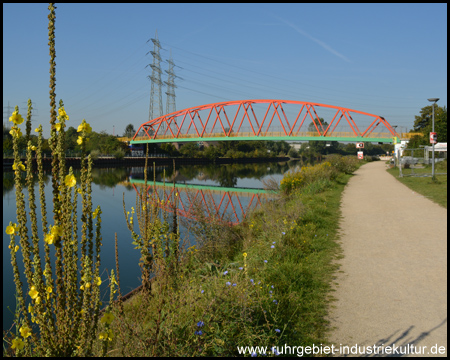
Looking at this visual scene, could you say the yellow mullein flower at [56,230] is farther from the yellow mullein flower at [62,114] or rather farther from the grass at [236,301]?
the grass at [236,301]

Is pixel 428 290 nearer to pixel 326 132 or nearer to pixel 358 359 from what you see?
pixel 358 359

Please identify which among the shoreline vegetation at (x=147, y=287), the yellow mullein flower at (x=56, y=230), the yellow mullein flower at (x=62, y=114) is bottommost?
the shoreline vegetation at (x=147, y=287)

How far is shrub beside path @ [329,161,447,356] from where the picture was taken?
4.18 metres

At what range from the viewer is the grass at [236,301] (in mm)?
3629

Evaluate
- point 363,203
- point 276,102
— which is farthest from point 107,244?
point 276,102

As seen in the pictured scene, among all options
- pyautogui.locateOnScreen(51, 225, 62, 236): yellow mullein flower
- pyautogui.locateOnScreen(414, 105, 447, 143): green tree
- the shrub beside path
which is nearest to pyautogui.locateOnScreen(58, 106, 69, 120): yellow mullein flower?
pyautogui.locateOnScreen(51, 225, 62, 236): yellow mullein flower

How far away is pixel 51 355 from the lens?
2838 millimetres

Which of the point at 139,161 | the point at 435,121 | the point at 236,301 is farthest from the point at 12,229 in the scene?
the point at 139,161

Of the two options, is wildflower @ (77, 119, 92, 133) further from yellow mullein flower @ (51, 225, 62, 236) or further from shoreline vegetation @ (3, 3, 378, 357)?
yellow mullein flower @ (51, 225, 62, 236)

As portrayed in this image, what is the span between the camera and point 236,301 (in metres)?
4.32

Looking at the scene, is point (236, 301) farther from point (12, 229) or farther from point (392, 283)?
point (392, 283)

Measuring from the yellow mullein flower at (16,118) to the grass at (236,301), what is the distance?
190cm

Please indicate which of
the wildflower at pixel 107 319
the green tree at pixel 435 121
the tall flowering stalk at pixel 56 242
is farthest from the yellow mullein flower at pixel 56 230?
the green tree at pixel 435 121

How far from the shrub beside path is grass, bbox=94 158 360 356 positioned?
294 millimetres
